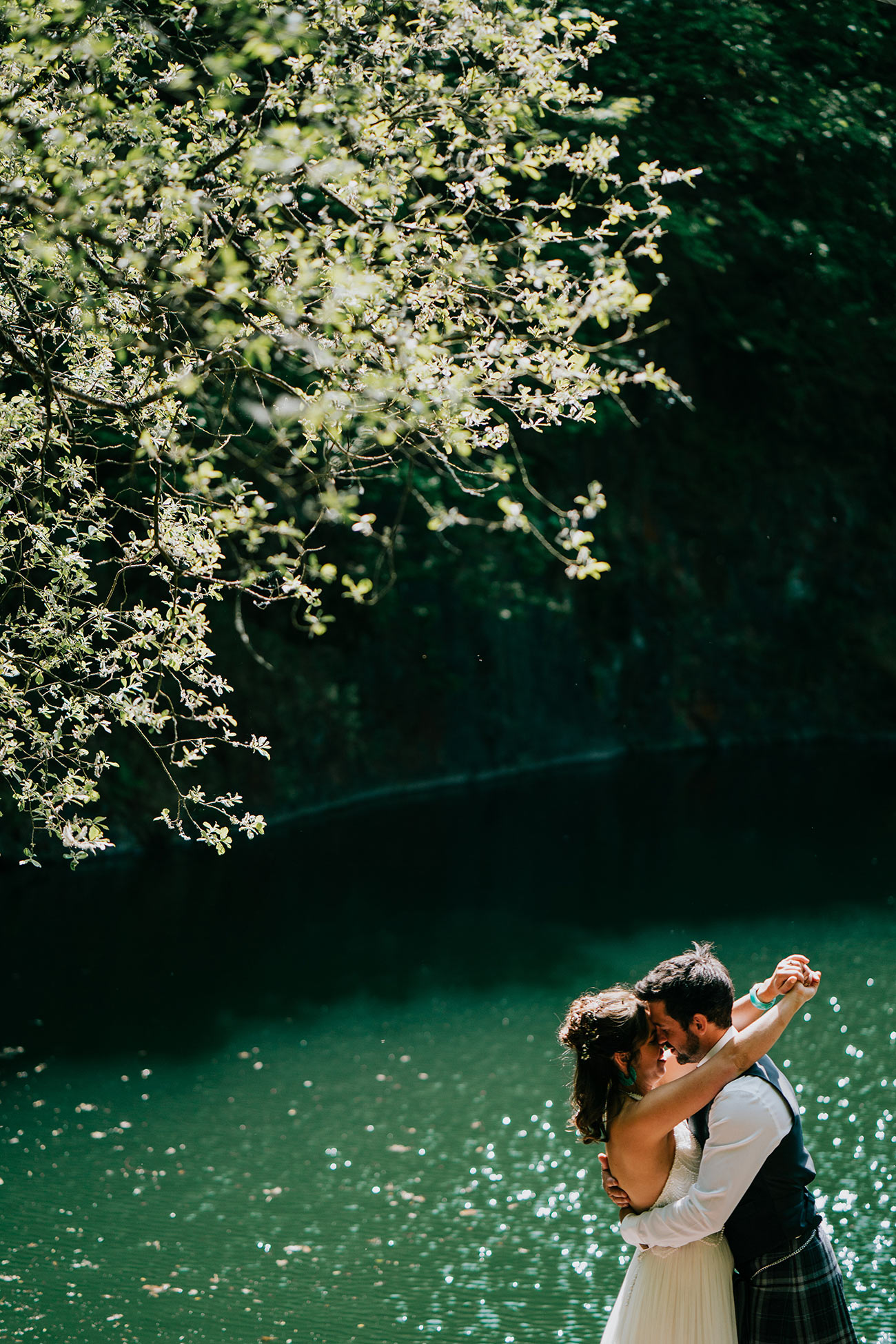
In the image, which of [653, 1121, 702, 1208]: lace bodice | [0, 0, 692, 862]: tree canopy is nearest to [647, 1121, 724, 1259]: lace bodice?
[653, 1121, 702, 1208]: lace bodice

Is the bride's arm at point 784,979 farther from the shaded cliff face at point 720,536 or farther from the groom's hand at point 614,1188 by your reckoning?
the shaded cliff face at point 720,536

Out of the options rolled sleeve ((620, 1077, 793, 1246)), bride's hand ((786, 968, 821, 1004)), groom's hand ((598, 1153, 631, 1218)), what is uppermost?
bride's hand ((786, 968, 821, 1004))

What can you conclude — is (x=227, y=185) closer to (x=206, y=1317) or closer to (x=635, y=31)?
(x=206, y=1317)

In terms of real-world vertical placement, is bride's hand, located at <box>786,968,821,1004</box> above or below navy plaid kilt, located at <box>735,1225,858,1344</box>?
above

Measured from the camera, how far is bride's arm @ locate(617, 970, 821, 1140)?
289 cm

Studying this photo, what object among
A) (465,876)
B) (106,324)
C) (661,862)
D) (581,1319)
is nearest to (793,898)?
(661,862)

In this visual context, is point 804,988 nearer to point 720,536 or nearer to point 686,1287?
point 686,1287

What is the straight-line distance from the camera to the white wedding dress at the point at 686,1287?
124 inches

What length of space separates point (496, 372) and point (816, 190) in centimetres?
1124

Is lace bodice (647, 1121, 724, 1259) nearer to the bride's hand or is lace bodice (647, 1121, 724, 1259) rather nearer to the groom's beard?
the groom's beard

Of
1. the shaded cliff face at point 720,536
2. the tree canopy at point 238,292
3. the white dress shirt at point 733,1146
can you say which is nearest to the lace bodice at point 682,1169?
the white dress shirt at point 733,1146

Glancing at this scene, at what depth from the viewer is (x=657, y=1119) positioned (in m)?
2.99

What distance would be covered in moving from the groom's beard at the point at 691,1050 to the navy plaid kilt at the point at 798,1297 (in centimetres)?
50

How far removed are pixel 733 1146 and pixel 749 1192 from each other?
224 millimetres
